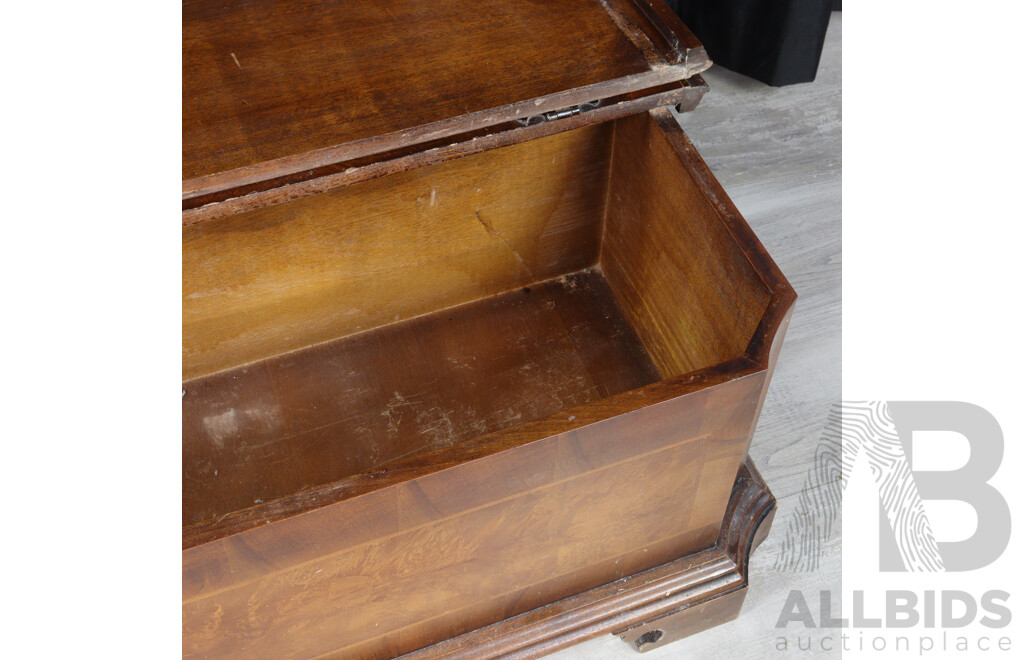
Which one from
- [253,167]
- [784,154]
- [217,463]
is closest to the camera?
[253,167]

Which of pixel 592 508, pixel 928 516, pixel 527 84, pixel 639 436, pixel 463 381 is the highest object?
pixel 527 84

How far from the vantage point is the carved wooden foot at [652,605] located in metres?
1.00

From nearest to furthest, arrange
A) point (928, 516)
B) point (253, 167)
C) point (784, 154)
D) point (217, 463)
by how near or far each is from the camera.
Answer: point (253, 167) → point (217, 463) → point (928, 516) → point (784, 154)

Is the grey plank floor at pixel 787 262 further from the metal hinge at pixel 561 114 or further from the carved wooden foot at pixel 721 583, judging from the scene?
the metal hinge at pixel 561 114

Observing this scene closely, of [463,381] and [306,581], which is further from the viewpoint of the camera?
[463,381]

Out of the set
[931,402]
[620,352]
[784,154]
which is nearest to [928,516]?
[931,402]

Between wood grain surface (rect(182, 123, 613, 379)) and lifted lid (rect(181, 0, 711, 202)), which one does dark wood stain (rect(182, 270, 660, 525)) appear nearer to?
wood grain surface (rect(182, 123, 613, 379))

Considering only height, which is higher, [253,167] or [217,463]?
[253,167]

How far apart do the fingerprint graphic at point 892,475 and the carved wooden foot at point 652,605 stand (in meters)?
0.22

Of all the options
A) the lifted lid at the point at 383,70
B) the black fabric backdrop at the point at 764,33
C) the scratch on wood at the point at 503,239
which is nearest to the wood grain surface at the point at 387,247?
the scratch on wood at the point at 503,239

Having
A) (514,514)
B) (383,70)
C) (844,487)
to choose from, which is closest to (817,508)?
(844,487)

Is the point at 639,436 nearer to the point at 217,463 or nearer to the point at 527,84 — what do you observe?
the point at 527,84

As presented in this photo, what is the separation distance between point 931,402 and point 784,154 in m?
0.52

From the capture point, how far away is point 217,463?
110 cm
